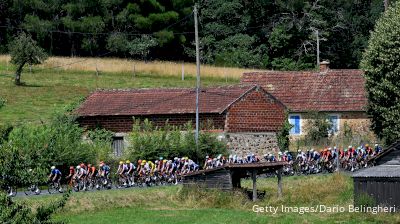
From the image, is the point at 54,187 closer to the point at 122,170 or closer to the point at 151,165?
the point at 122,170

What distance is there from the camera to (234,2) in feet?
285

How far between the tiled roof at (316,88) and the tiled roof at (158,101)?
6757 mm

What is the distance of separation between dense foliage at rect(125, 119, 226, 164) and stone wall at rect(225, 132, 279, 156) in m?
1.97

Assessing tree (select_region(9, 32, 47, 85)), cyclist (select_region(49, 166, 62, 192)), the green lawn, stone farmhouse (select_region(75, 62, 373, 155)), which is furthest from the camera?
tree (select_region(9, 32, 47, 85))

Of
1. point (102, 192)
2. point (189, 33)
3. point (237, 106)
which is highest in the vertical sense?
point (189, 33)

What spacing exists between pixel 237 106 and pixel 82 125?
328 inches

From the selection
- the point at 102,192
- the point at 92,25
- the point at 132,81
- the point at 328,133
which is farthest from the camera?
the point at 92,25

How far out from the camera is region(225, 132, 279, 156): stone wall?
158ft

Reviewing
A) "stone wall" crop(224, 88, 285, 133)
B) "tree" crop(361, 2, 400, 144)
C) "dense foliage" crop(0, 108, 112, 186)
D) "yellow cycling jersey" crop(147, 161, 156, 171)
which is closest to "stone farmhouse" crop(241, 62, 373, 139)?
"stone wall" crop(224, 88, 285, 133)

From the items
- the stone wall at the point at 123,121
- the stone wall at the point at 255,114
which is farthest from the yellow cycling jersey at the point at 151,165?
the stone wall at the point at 255,114

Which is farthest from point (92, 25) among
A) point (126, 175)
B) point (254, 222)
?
point (254, 222)

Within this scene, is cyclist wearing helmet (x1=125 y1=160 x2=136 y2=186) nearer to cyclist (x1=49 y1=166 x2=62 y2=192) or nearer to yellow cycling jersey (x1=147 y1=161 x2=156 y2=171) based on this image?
yellow cycling jersey (x1=147 y1=161 x2=156 y2=171)

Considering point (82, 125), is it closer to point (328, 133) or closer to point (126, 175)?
point (126, 175)

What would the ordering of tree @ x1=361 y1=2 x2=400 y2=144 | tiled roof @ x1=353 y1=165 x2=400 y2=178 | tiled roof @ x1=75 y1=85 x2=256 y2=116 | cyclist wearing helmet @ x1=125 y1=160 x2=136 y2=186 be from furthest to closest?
tiled roof @ x1=75 y1=85 x2=256 y2=116, tree @ x1=361 y1=2 x2=400 y2=144, cyclist wearing helmet @ x1=125 y1=160 x2=136 y2=186, tiled roof @ x1=353 y1=165 x2=400 y2=178
